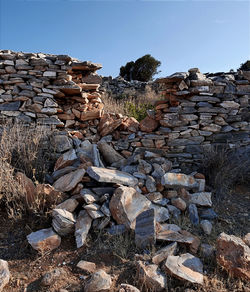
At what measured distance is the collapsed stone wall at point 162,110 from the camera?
401cm

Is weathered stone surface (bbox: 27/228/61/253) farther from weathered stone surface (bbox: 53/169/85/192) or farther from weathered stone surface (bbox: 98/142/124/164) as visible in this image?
weathered stone surface (bbox: 98/142/124/164)

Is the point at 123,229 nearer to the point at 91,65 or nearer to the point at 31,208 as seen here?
the point at 31,208

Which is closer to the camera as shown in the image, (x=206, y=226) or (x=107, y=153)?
(x=206, y=226)

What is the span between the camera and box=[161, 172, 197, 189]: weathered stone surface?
320 centimetres

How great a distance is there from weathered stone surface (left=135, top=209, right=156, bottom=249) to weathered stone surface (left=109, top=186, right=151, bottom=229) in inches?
4.7

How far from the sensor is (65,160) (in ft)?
11.0

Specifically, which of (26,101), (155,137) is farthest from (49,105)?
→ (155,137)

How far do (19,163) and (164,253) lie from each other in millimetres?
2464

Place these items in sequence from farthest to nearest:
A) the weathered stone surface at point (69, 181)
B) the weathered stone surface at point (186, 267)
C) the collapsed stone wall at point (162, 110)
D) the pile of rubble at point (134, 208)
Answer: the collapsed stone wall at point (162, 110) → the weathered stone surface at point (69, 181) → the pile of rubble at point (134, 208) → the weathered stone surface at point (186, 267)

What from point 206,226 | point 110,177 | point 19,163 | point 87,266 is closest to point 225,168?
point 206,226

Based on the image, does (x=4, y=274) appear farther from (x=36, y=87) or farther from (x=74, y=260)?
(x=36, y=87)

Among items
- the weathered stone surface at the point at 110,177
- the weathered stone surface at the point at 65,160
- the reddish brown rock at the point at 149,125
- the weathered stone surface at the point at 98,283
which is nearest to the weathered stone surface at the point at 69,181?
the weathered stone surface at the point at 110,177

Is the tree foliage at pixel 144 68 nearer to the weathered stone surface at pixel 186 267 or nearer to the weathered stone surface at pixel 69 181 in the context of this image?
the weathered stone surface at pixel 69 181

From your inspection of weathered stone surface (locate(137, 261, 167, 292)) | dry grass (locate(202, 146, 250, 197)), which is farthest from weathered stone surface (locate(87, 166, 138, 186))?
dry grass (locate(202, 146, 250, 197))
